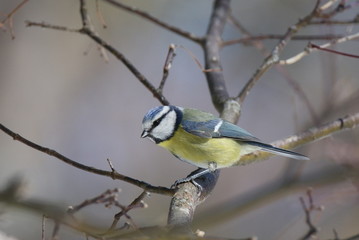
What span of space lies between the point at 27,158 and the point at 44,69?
2.29 ft

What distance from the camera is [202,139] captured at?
72.9 inches

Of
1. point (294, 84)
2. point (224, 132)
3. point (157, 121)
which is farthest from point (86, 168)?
point (294, 84)

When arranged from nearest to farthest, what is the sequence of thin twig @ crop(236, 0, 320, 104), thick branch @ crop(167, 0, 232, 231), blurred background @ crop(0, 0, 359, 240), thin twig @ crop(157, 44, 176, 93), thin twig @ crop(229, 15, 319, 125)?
thick branch @ crop(167, 0, 232, 231) < thin twig @ crop(157, 44, 176, 93) < thin twig @ crop(236, 0, 320, 104) < thin twig @ crop(229, 15, 319, 125) < blurred background @ crop(0, 0, 359, 240)

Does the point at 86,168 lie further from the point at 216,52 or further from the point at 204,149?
the point at 216,52

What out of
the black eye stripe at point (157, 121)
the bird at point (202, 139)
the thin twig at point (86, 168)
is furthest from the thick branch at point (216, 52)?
the thin twig at point (86, 168)

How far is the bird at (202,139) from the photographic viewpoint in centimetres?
179

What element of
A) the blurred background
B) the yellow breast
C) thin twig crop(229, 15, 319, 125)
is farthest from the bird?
the blurred background

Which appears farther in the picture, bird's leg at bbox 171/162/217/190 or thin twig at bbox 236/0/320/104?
thin twig at bbox 236/0/320/104

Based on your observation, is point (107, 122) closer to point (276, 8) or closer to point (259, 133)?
point (259, 133)

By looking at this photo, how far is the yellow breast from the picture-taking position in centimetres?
178

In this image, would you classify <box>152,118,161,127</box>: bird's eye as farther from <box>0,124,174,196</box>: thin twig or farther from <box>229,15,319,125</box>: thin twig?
<box>229,15,319,125</box>: thin twig

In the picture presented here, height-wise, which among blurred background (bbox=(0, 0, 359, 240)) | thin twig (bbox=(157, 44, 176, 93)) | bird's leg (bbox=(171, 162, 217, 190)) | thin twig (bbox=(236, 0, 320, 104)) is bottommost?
bird's leg (bbox=(171, 162, 217, 190))

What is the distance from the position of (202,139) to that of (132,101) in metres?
2.13

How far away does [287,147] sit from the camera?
1801 millimetres
